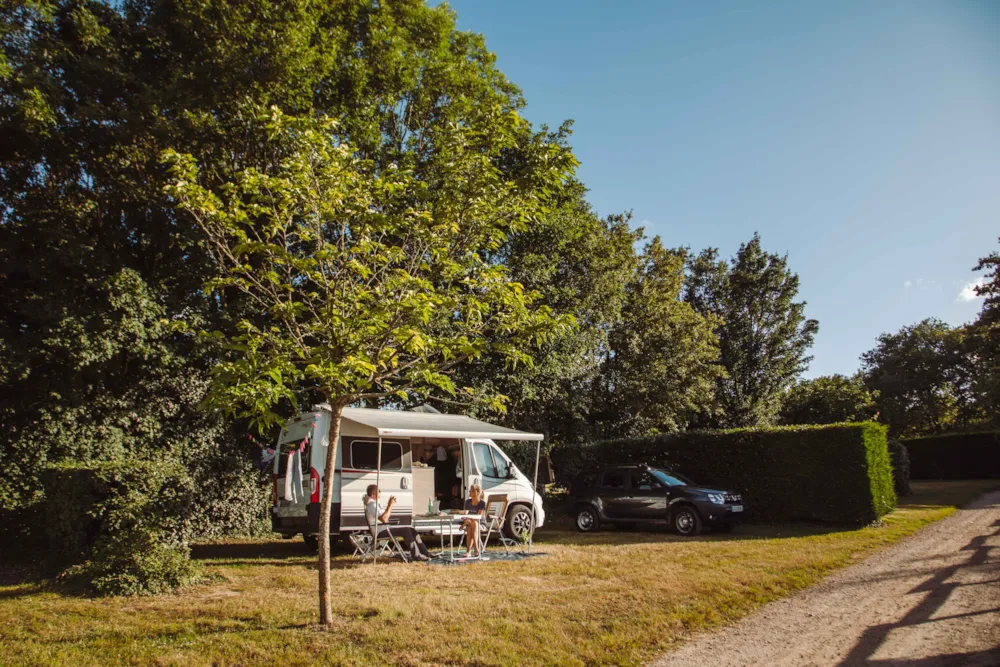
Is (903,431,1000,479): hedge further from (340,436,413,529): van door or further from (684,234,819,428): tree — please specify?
(340,436,413,529): van door

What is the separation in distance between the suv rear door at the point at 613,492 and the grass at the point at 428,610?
368 cm

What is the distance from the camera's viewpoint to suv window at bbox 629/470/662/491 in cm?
1333

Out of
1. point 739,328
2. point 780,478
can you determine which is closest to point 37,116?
point 780,478

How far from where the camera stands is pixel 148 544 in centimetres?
750

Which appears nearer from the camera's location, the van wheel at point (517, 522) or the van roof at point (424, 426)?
the van roof at point (424, 426)

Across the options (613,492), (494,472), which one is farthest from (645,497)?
(494,472)

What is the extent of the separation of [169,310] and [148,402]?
2114 mm

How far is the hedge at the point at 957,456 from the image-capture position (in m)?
29.9

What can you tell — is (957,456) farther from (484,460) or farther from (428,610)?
(428,610)

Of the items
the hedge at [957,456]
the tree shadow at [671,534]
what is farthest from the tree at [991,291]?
the tree shadow at [671,534]

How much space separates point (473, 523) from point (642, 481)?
17.1ft

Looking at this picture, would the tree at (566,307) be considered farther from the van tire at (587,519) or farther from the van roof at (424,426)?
the van roof at (424,426)

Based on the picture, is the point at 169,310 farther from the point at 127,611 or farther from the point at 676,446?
the point at 676,446

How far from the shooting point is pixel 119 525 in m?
7.56
